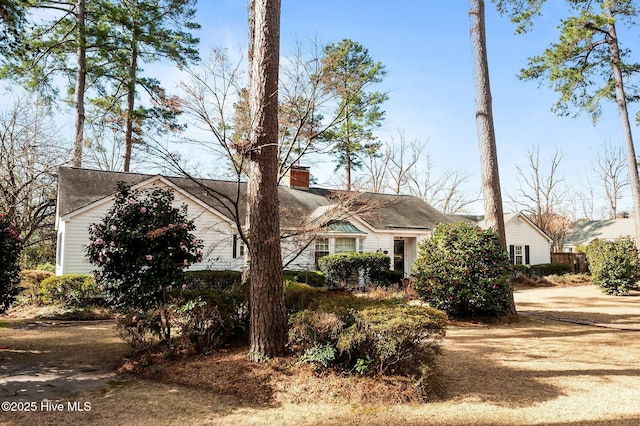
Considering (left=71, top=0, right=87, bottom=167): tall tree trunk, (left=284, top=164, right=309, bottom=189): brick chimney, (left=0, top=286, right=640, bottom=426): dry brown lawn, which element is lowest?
(left=0, top=286, right=640, bottom=426): dry brown lawn

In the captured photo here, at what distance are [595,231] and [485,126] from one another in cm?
3287

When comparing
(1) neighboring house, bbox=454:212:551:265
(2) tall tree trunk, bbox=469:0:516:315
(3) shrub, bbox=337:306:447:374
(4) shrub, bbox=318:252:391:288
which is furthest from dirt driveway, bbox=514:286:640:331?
(1) neighboring house, bbox=454:212:551:265

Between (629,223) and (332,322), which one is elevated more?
(629,223)

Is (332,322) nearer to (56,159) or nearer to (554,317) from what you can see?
(554,317)

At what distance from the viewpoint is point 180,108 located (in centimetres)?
616

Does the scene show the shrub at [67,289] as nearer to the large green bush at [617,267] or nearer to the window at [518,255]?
the large green bush at [617,267]

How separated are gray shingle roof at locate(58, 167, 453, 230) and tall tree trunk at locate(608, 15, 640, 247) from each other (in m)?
8.42

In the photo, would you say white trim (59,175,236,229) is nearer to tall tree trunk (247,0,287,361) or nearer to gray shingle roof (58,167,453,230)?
gray shingle roof (58,167,453,230)

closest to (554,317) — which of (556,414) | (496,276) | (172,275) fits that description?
(496,276)

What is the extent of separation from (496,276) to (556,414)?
19.0ft

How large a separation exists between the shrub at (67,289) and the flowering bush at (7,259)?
526cm

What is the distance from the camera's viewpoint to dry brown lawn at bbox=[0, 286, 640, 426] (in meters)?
4.00

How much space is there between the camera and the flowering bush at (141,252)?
7.37 m

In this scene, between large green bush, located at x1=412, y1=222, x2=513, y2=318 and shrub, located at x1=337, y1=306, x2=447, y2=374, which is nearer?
shrub, located at x1=337, y1=306, x2=447, y2=374
